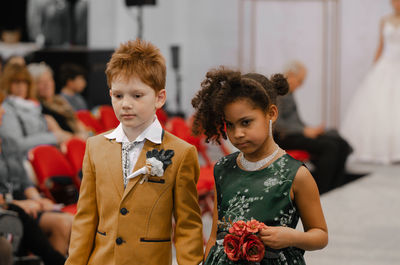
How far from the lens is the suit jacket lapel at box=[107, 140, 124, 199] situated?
2041mm

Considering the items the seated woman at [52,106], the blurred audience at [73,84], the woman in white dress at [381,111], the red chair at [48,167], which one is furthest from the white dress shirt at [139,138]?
the woman in white dress at [381,111]

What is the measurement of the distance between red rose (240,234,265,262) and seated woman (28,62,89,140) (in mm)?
4255

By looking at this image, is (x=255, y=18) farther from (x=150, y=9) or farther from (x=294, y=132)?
(x=294, y=132)

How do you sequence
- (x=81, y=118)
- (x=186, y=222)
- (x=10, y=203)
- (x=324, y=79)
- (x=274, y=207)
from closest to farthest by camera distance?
(x=274, y=207) → (x=186, y=222) → (x=10, y=203) → (x=81, y=118) → (x=324, y=79)

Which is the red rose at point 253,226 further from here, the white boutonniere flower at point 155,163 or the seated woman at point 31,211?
the seated woman at point 31,211

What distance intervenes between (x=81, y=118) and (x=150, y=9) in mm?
4891

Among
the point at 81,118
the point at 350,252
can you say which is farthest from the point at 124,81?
the point at 81,118

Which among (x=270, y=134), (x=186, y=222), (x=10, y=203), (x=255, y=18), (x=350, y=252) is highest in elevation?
(x=255, y=18)

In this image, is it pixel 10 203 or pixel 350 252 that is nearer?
pixel 10 203

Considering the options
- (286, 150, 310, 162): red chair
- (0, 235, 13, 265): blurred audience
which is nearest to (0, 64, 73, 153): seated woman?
(0, 235, 13, 265): blurred audience

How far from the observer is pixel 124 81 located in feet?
6.59

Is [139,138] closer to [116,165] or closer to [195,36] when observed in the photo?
[116,165]

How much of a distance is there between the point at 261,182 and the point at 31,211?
6.49 feet

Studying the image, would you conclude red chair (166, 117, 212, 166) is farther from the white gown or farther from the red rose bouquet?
the white gown
